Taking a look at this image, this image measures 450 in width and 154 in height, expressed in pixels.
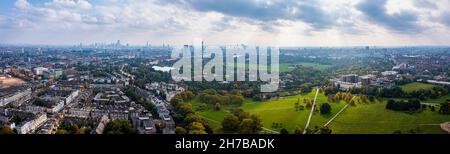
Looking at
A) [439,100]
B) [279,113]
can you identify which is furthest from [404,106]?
[279,113]

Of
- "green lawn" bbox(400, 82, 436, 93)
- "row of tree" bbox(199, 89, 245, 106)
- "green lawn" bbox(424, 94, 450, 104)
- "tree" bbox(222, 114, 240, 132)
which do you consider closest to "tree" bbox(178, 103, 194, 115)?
"row of tree" bbox(199, 89, 245, 106)

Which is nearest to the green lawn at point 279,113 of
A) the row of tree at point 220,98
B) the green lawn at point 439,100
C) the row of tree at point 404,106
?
the row of tree at point 220,98

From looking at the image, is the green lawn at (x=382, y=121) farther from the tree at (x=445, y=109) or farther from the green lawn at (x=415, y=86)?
the green lawn at (x=415, y=86)

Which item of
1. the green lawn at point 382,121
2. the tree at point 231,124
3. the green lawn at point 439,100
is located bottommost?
the green lawn at point 382,121

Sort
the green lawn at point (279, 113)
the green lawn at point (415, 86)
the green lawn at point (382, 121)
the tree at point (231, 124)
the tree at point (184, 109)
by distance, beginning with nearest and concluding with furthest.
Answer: the tree at point (231, 124) → the green lawn at point (382, 121) → the green lawn at point (279, 113) → the tree at point (184, 109) → the green lawn at point (415, 86)
